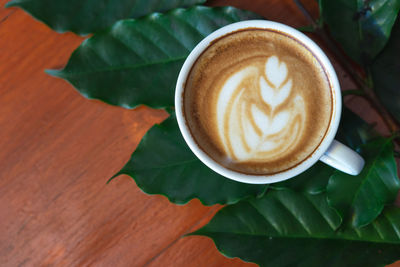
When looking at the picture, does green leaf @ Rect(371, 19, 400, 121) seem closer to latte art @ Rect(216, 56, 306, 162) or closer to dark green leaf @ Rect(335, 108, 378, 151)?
dark green leaf @ Rect(335, 108, 378, 151)

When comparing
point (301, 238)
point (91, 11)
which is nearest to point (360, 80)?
point (301, 238)

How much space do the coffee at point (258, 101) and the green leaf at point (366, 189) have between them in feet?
0.32

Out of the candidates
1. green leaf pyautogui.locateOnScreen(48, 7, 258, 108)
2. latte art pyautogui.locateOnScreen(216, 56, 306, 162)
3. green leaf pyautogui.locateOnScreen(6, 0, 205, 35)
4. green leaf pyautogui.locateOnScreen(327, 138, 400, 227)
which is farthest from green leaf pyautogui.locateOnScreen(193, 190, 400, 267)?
green leaf pyautogui.locateOnScreen(6, 0, 205, 35)

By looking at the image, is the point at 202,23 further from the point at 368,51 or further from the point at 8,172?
the point at 8,172

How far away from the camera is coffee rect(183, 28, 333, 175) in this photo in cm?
61

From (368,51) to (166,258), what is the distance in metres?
0.54

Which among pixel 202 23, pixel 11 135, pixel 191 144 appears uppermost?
pixel 202 23

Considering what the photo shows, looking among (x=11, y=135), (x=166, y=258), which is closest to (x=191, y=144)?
(x=166, y=258)

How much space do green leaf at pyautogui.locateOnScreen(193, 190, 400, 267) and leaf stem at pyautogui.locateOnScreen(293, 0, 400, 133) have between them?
0.16 meters

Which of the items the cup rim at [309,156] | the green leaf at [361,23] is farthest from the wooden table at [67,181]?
the green leaf at [361,23]

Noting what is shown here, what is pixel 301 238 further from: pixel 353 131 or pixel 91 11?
pixel 91 11

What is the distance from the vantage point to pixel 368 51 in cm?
67

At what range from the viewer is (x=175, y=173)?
26.3 inches

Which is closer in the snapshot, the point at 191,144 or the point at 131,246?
the point at 191,144
